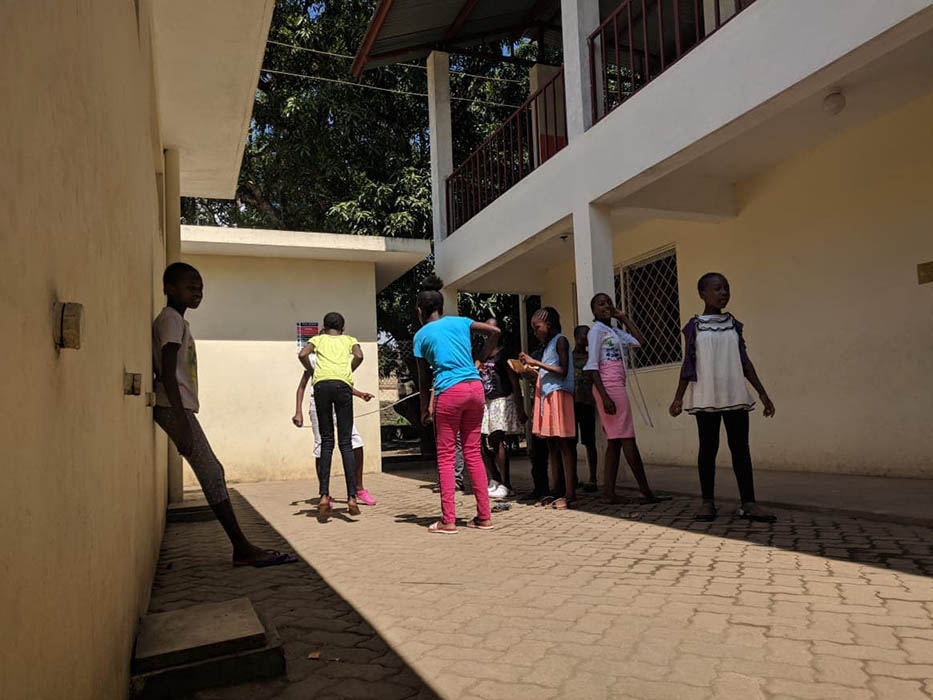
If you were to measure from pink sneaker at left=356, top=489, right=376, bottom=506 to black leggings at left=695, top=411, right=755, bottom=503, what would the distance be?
10.00ft

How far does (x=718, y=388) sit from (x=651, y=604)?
204cm

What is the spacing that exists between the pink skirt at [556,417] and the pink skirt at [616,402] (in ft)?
0.81

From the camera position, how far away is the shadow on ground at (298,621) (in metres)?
2.31

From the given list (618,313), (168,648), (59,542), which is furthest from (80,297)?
(618,313)

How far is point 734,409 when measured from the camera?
4.66 meters

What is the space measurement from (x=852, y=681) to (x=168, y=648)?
205 centimetres

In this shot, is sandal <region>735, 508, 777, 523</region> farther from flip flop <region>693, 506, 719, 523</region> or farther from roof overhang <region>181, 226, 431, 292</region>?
roof overhang <region>181, 226, 431, 292</region>

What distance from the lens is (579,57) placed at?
7.21 m

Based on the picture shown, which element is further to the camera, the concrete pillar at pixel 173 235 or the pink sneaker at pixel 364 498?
the concrete pillar at pixel 173 235

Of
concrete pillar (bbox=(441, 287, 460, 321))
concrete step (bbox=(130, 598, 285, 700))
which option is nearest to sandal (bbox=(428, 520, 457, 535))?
concrete step (bbox=(130, 598, 285, 700))

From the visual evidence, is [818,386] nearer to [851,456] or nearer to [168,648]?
[851,456]

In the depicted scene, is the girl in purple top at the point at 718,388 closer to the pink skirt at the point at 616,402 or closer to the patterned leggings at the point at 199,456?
the pink skirt at the point at 616,402

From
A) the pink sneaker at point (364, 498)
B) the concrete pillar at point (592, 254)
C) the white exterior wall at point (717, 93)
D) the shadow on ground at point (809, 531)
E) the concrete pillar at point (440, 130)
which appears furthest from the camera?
the concrete pillar at point (440, 130)

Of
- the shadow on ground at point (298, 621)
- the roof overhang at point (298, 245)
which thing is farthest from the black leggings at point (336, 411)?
the roof overhang at point (298, 245)
